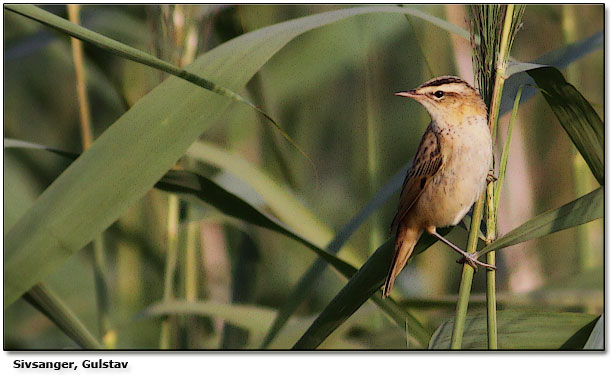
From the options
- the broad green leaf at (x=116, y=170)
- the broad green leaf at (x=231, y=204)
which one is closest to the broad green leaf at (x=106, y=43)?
the broad green leaf at (x=116, y=170)

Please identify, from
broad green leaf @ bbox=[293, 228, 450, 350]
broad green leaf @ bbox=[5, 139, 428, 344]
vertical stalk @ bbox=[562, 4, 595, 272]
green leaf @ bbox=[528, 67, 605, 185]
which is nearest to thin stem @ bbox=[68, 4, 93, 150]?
broad green leaf @ bbox=[5, 139, 428, 344]

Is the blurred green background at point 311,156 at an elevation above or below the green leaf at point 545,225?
above

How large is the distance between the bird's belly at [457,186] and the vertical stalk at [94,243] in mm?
800

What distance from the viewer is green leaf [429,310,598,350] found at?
4.45 ft

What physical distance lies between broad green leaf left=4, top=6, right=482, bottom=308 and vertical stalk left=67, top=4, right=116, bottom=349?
1.32 ft

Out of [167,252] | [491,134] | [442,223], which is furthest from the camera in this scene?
[167,252]

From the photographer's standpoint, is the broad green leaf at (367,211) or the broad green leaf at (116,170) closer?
the broad green leaf at (116,170)

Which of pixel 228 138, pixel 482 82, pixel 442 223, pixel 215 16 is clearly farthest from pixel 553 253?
pixel 215 16

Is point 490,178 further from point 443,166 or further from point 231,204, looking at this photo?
point 231,204

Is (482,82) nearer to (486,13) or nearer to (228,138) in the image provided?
(486,13)

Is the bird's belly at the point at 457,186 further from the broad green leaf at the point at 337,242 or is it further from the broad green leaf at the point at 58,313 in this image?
the broad green leaf at the point at 58,313

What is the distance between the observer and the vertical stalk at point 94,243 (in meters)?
1.62

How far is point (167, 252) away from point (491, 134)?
813 mm
